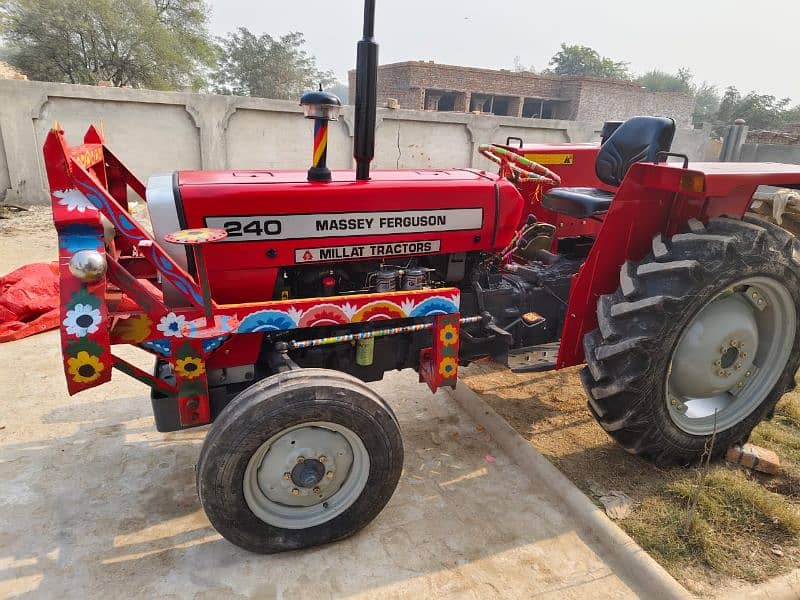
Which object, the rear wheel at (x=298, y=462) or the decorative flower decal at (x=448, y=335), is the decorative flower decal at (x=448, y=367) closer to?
the decorative flower decal at (x=448, y=335)

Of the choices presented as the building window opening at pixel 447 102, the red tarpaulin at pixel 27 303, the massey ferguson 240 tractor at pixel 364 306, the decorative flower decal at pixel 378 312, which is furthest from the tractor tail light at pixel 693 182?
the building window opening at pixel 447 102

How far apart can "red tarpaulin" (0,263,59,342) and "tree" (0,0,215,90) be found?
19.1 meters

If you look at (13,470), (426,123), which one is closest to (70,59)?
(426,123)

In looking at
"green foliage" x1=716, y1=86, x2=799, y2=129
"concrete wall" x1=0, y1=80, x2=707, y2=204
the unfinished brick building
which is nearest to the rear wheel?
"concrete wall" x1=0, y1=80, x2=707, y2=204

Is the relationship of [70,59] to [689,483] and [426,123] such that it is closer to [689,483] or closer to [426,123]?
[426,123]

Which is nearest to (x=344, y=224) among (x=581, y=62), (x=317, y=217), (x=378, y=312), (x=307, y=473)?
(x=317, y=217)

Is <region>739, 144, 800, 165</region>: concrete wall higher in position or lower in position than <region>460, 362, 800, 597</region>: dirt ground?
higher

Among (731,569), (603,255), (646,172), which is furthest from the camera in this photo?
(603,255)

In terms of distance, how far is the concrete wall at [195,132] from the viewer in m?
9.88

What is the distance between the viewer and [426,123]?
12.9 m

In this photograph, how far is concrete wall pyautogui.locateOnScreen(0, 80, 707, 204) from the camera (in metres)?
9.88

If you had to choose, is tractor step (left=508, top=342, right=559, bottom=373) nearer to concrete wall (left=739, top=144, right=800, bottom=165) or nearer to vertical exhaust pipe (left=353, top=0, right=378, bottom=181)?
vertical exhaust pipe (left=353, top=0, right=378, bottom=181)

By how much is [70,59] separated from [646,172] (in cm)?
2375

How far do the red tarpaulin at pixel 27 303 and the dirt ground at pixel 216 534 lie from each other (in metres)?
1.30
